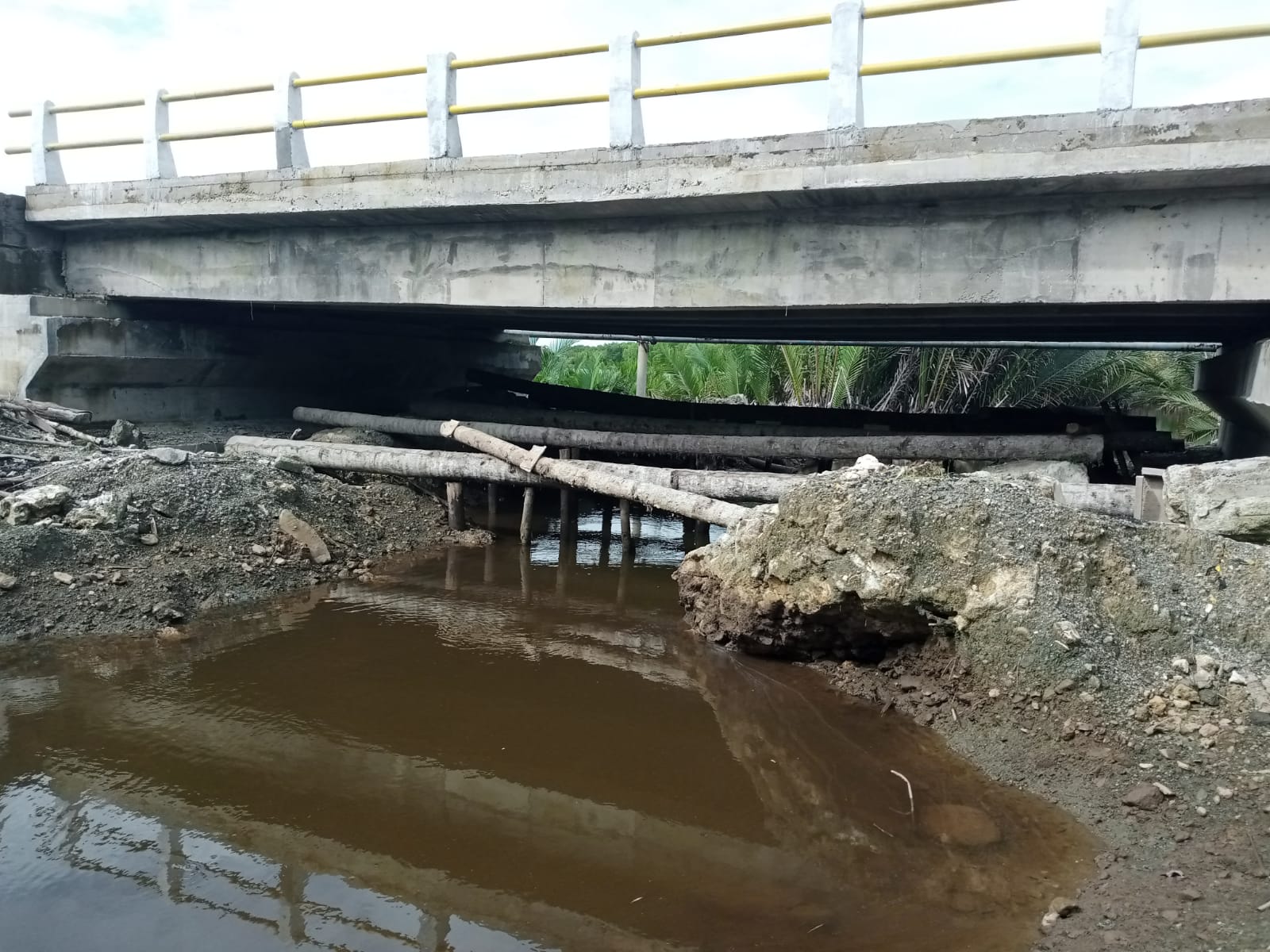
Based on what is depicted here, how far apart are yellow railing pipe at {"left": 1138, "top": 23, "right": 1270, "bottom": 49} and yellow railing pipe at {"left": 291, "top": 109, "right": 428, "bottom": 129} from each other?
22.7 feet

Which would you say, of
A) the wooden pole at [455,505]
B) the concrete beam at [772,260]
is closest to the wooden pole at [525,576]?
the wooden pole at [455,505]

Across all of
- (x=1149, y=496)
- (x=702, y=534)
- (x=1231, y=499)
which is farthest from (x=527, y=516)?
(x=1231, y=499)

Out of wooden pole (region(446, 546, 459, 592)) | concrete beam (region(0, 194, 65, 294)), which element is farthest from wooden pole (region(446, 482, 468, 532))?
concrete beam (region(0, 194, 65, 294))

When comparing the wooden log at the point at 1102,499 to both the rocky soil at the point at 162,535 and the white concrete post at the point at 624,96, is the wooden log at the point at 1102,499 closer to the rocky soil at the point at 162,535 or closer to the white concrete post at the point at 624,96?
the white concrete post at the point at 624,96

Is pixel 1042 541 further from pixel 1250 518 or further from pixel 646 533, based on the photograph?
pixel 646 533

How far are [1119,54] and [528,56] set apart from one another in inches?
215

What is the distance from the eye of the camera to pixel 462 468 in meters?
10.3

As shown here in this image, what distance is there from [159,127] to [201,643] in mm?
7708

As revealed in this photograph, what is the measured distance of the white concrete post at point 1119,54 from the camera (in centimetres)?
682

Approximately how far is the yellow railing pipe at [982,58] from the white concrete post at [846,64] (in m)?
0.13

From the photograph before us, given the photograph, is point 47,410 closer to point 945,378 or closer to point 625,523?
point 625,523

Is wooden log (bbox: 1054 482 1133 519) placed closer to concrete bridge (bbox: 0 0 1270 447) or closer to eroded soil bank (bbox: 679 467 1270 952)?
eroded soil bank (bbox: 679 467 1270 952)

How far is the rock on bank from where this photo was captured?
5.24 metres

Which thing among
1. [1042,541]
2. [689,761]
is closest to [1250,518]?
[1042,541]
